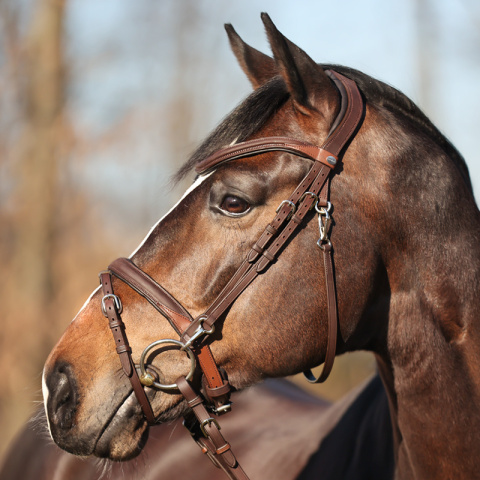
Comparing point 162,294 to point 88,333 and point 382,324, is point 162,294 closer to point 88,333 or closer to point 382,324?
point 88,333

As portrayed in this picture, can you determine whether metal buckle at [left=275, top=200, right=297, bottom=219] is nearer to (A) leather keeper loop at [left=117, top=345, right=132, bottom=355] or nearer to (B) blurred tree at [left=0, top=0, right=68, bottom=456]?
(A) leather keeper loop at [left=117, top=345, right=132, bottom=355]

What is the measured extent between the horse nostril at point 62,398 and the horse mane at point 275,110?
3.05 feet

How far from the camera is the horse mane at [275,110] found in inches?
85.2

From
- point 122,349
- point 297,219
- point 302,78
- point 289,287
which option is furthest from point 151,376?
point 302,78

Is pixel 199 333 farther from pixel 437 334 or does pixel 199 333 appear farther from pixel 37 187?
pixel 37 187

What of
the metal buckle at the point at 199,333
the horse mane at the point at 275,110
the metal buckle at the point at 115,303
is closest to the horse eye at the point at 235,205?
the horse mane at the point at 275,110

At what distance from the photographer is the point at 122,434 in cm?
195

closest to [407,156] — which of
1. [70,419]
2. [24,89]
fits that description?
[70,419]

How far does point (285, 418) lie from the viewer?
3.63 meters

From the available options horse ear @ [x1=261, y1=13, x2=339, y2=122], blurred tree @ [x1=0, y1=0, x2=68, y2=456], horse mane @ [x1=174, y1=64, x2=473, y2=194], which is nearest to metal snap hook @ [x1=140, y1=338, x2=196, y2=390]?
horse mane @ [x1=174, y1=64, x2=473, y2=194]

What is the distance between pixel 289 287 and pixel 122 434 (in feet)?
2.63

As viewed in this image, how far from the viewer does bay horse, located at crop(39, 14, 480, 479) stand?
195 centimetres

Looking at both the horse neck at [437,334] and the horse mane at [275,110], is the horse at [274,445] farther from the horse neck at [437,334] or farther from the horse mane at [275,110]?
the horse mane at [275,110]

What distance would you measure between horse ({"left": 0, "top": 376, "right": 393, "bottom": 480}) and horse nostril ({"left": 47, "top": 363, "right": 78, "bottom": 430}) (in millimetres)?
379
